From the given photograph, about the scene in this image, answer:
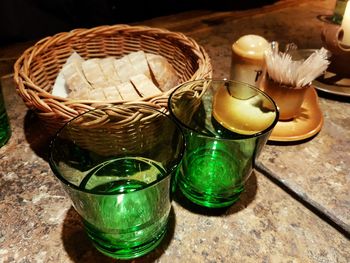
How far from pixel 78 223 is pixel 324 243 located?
40cm

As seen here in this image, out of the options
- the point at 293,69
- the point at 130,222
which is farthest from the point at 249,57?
the point at 130,222

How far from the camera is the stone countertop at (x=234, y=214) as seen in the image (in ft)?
1.83

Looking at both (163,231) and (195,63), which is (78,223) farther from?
(195,63)

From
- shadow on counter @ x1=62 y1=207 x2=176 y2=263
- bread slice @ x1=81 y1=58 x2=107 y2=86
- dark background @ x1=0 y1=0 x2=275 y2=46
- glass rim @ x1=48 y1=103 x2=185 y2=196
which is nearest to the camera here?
glass rim @ x1=48 y1=103 x2=185 y2=196

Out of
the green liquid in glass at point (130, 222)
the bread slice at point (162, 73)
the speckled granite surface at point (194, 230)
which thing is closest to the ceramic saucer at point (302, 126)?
the speckled granite surface at point (194, 230)

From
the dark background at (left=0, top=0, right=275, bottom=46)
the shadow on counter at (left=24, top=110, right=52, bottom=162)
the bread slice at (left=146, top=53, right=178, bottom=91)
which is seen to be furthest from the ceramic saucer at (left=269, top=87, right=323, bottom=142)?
the dark background at (left=0, top=0, right=275, bottom=46)

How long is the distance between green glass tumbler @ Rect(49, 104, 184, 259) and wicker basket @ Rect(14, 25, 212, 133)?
58mm

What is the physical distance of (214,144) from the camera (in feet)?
2.03

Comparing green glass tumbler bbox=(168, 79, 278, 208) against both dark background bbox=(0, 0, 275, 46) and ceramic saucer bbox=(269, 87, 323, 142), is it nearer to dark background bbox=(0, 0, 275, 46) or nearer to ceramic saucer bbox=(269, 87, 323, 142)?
ceramic saucer bbox=(269, 87, 323, 142)

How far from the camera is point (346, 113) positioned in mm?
894

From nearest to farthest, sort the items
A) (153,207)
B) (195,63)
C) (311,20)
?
(153,207) < (195,63) < (311,20)

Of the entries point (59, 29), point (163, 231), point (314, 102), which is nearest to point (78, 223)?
point (163, 231)

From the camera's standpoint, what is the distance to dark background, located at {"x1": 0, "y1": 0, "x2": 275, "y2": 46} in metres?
1.35

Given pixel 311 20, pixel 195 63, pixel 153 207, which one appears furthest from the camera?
pixel 311 20
